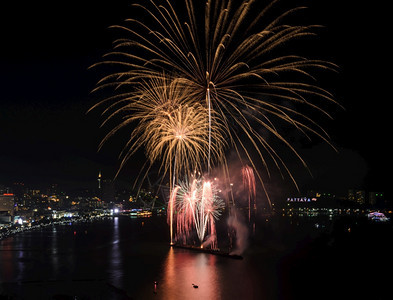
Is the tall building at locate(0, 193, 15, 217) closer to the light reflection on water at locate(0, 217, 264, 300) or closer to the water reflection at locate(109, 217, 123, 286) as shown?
the light reflection on water at locate(0, 217, 264, 300)

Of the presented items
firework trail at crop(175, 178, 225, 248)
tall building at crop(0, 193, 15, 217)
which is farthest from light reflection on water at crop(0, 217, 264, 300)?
tall building at crop(0, 193, 15, 217)

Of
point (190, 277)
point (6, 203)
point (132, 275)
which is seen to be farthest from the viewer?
point (6, 203)

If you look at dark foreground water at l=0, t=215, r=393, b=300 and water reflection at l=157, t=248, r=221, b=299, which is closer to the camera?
water reflection at l=157, t=248, r=221, b=299

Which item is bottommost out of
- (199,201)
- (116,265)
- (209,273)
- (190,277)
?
(116,265)

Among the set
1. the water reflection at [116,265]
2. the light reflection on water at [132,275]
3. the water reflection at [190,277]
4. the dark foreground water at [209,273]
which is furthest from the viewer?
the water reflection at [116,265]

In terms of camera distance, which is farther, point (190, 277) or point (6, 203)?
point (6, 203)

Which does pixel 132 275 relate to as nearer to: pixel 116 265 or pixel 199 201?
pixel 116 265

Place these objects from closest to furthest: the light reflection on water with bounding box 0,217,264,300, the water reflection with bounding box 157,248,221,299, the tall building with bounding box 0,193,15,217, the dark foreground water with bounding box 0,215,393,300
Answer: the water reflection with bounding box 157,248,221,299, the dark foreground water with bounding box 0,215,393,300, the light reflection on water with bounding box 0,217,264,300, the tall building with bounding box 0,193,15,217

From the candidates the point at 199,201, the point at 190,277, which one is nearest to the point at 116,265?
the point at 190,277

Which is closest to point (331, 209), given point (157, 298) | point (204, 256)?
point (204, 256)

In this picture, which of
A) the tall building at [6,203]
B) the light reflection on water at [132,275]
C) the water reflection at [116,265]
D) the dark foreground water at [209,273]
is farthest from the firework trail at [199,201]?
the tall building at [6,203]

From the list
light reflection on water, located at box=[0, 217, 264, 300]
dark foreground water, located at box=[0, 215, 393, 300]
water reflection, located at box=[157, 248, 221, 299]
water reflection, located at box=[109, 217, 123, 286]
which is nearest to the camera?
water reflection, located at box=[157, 248, 221, 299]

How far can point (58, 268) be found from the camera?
104 feet

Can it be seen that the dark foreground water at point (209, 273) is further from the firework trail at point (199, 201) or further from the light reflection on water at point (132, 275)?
the firework trail at point (199, 201)
